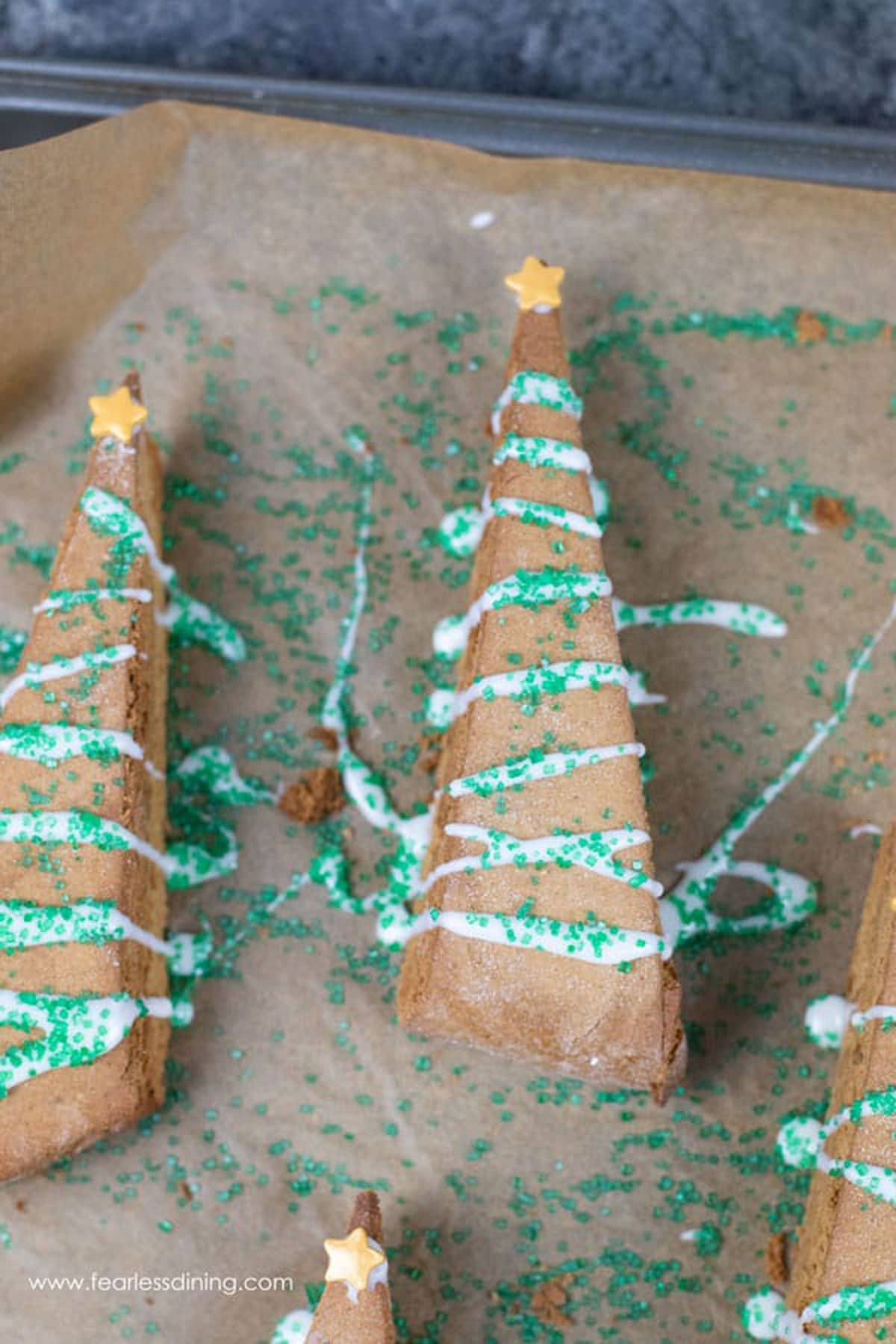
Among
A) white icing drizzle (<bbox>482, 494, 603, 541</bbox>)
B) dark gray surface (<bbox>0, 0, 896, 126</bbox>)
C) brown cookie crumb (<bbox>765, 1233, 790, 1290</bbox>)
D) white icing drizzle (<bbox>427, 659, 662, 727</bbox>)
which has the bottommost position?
brown cookie crumb (<bbox>765, 1233, 790, 1290</bbox>)

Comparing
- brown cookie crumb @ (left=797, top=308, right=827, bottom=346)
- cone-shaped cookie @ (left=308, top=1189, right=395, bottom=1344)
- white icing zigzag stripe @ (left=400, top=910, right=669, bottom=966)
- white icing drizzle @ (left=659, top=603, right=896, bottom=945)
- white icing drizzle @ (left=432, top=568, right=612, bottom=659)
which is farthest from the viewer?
brown cookie crumb @ (left=797, top=308, right=827, bottom=346)

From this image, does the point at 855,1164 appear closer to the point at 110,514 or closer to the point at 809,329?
the point at 809,329

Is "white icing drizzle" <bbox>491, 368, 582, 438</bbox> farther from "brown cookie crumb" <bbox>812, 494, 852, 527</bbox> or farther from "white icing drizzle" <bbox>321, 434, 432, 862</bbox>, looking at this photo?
"brown cookie crumb" <bbox>812, 494, 852, 527</bbox>

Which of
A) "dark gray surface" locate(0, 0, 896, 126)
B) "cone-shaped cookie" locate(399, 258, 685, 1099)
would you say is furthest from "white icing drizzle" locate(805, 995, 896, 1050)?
"dark gray surface" locate(0, 0, 896, 126)

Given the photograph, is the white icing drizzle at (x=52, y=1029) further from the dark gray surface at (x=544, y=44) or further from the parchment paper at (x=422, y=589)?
the dark gray surface at (x=544, y=44)

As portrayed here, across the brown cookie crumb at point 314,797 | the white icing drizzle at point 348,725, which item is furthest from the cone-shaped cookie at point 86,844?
the white icing drizzle at point 348,725

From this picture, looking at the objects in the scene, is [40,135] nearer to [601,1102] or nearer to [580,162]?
[580,162]

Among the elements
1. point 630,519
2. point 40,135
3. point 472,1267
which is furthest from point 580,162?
point 472,1267
